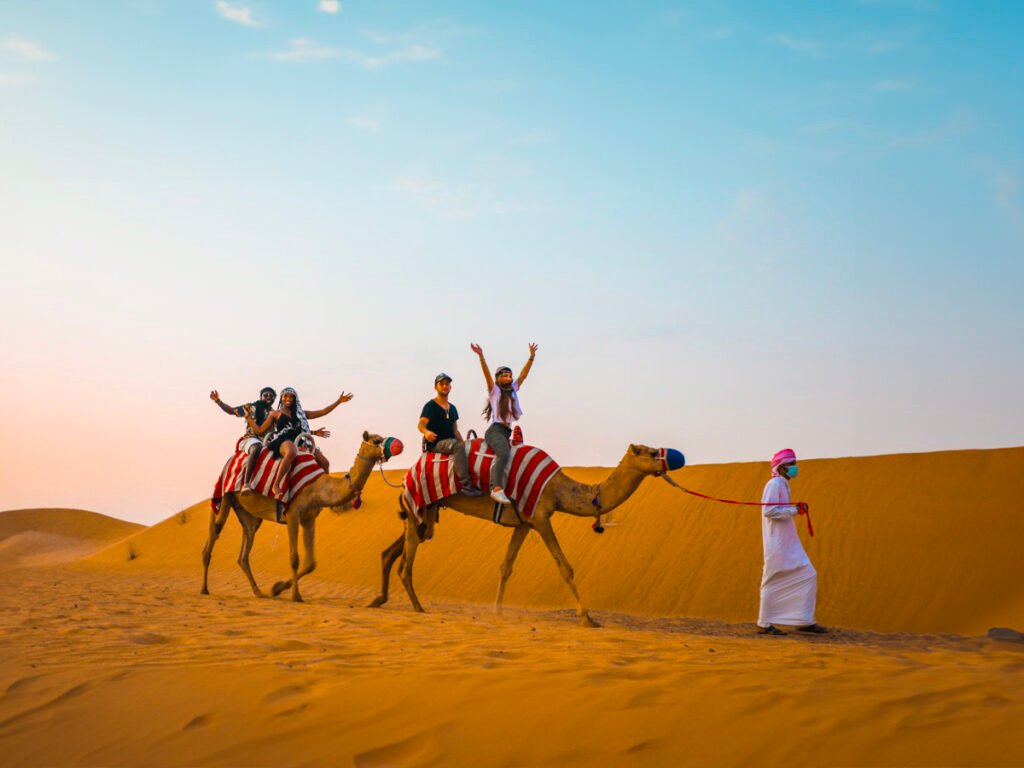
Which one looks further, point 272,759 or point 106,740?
point 106,740

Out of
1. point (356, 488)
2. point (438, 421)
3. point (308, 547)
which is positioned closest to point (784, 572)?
point (438, 421)

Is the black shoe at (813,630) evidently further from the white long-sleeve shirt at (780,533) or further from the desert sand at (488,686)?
the white long-sleeve shirt at (780,533)

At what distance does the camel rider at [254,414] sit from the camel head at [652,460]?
6124mm

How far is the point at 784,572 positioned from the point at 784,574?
37 mm

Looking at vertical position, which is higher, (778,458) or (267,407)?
(267,407)

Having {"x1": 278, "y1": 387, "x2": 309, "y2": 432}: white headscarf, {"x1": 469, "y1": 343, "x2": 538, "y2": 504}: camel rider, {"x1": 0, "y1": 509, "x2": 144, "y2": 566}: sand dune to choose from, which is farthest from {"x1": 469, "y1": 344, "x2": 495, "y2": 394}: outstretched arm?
{"x1": 0, "y1": 509, "x2": 144, "y2": 566}: sand dune

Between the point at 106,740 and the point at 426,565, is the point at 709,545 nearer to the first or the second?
the point at 426,565

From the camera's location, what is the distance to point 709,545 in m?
18.5

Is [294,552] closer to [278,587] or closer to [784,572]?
[278,587]

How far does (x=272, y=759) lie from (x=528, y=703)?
1.39 meters

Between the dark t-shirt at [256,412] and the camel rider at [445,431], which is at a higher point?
the dark t-shirt at [256,412]

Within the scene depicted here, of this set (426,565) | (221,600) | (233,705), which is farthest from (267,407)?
(233,705)

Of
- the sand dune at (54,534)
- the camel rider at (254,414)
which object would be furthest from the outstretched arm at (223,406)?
the sand dune at (54,534)

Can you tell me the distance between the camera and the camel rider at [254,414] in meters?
14.2
